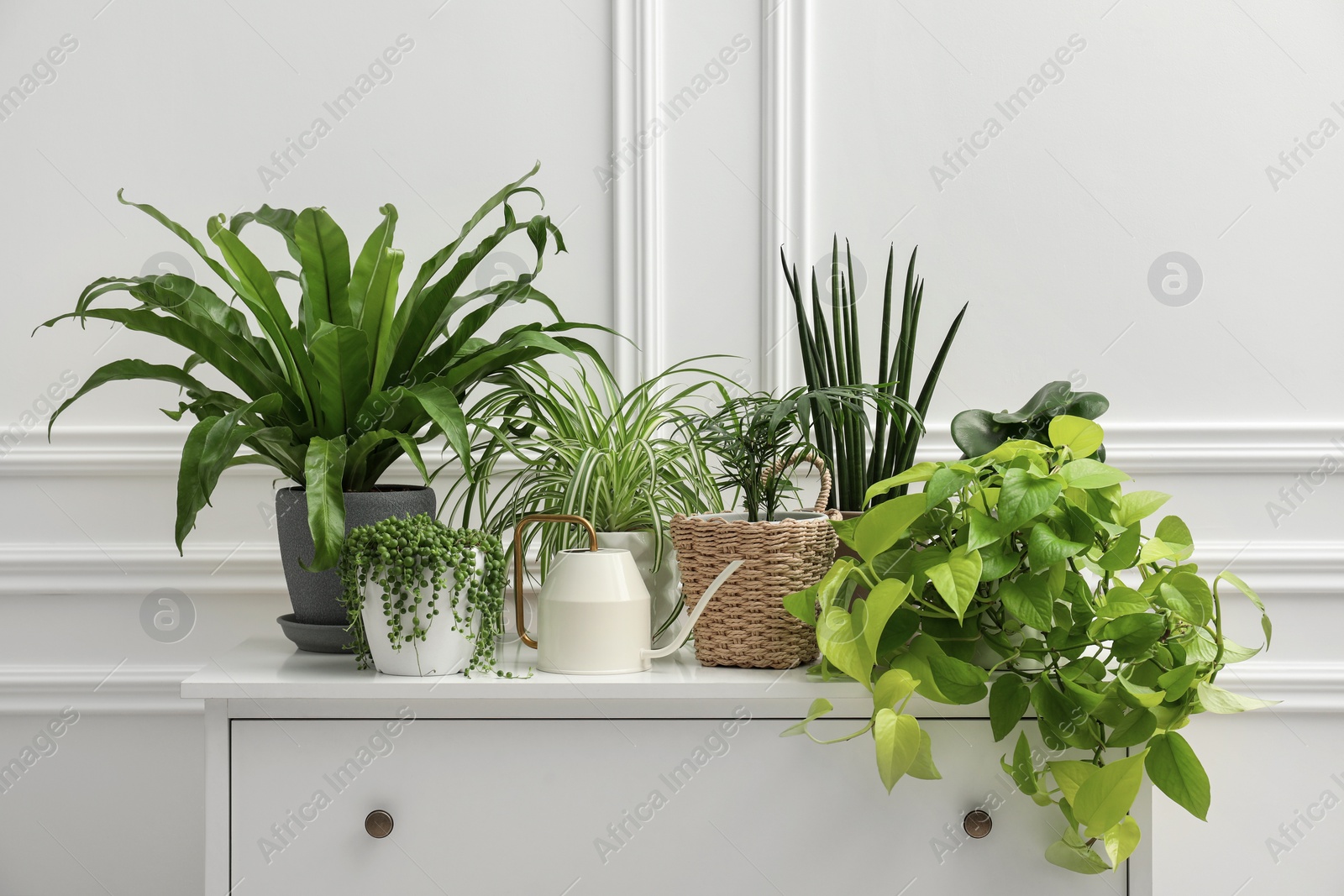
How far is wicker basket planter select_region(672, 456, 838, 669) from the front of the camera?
2.90ft

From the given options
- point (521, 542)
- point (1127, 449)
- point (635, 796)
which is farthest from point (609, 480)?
point (1127, 449)

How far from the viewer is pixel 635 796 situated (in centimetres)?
84

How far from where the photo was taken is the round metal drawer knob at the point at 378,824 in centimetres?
82

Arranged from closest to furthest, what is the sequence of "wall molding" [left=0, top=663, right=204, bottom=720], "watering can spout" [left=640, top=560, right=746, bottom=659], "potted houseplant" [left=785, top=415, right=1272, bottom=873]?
"potted houseplant" [left=785, top=415, right=1272, bottom=873] < "watering can spout" [left=640, top=560, right=746, bottom=659] < "wall molding" [left=0, top=663, right=204, bottom=720]

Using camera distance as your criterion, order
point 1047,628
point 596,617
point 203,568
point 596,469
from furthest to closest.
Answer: point 203,568, point 596,469, point 596,617, point 1047,628

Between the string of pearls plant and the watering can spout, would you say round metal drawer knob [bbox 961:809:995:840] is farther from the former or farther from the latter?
the string of pearls plant

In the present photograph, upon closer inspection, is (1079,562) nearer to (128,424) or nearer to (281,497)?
(281,497)

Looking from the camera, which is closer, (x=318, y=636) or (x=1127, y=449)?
(x=318, y=636)

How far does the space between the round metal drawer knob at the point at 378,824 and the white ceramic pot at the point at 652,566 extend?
35 cm

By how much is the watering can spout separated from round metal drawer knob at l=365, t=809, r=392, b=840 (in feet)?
0.94

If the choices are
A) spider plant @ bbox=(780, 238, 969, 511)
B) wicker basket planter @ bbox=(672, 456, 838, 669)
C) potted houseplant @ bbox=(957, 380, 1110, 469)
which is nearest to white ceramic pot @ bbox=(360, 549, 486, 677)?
wicker basket planter @ bbox=(672, 456, 838, 669)

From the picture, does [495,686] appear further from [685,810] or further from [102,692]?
[102,692]

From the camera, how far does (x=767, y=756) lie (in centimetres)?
85

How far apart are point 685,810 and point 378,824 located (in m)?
0.29
